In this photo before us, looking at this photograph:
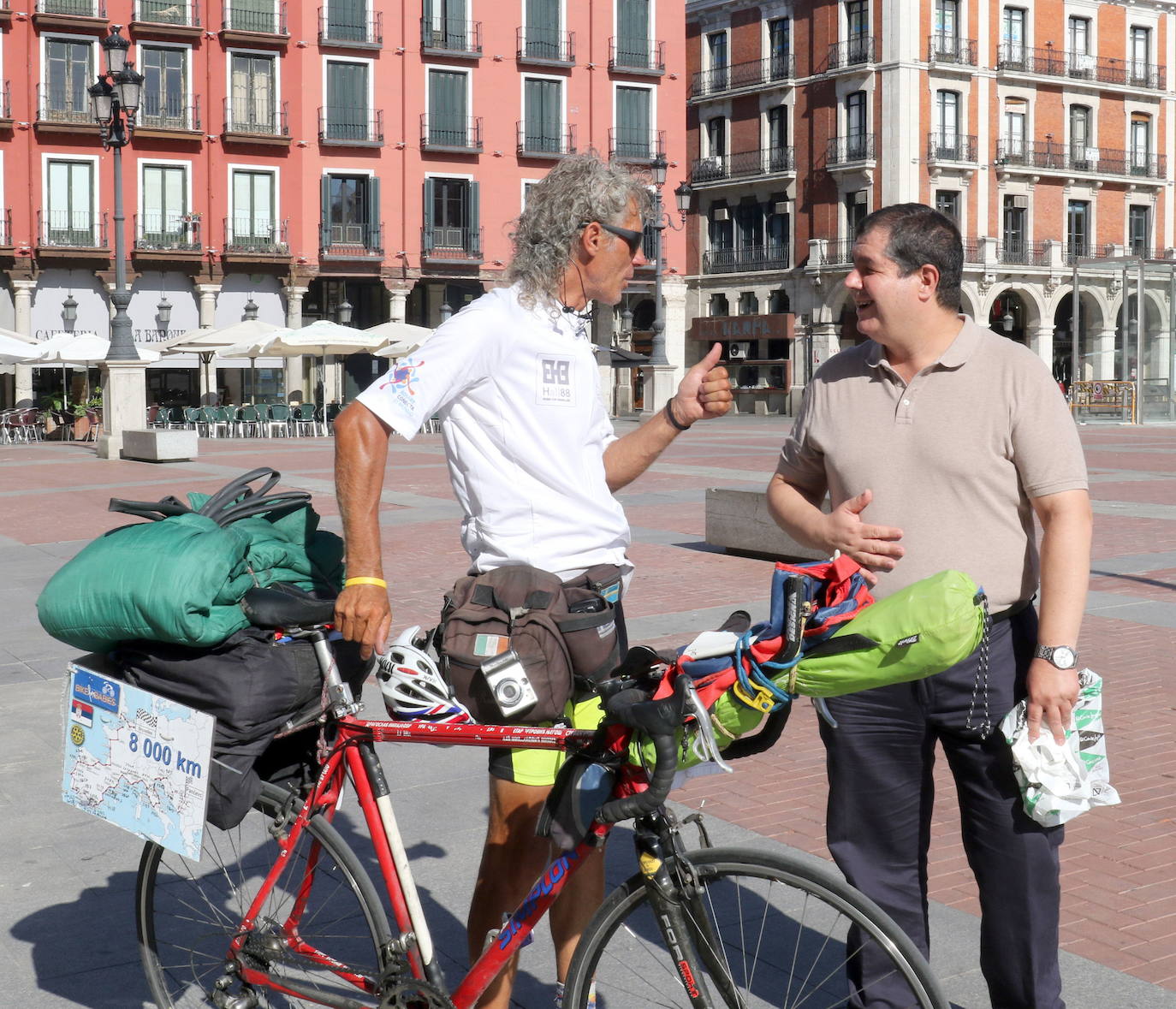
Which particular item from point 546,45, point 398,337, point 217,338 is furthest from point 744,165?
point 217,338

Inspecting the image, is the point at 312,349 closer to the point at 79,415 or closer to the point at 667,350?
the point at 79,415

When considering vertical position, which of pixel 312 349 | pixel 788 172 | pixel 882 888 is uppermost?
pixel 788 172

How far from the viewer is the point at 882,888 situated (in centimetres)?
298

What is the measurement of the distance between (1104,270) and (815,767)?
48.6 m

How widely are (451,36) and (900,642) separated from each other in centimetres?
4389

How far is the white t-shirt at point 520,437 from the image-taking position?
2920 mm

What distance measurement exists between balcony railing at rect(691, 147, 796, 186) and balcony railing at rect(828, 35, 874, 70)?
3397 mm

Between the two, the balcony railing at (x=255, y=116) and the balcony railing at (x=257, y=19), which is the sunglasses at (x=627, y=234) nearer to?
the balcony railing at (x=255, y=116)

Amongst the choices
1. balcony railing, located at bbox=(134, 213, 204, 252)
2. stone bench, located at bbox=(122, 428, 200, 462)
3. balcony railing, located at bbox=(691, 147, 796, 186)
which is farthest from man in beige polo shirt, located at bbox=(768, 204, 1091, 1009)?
balcony railing, located at bbox=(691, 147, 796, 186)

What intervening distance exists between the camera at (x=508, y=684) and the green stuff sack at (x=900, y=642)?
1.99 ft

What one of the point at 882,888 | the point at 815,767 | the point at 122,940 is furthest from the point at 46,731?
the point at 882,888

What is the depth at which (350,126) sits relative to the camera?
1666 inches

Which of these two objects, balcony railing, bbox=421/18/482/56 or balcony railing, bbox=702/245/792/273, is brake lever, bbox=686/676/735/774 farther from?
balcony railing, bbox=702/245/792/273

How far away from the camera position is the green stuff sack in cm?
221
